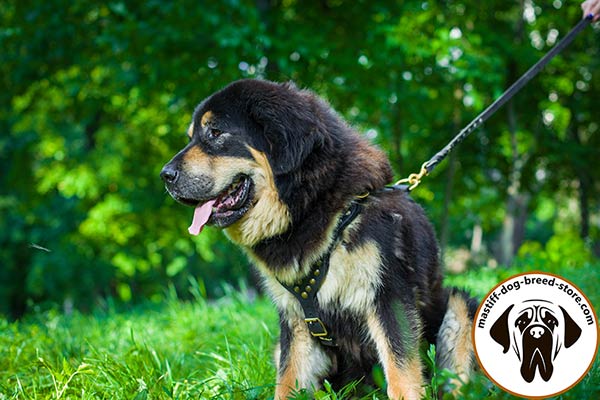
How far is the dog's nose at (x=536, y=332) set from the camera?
2.28 m

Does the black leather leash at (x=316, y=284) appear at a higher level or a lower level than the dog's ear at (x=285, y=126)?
lower

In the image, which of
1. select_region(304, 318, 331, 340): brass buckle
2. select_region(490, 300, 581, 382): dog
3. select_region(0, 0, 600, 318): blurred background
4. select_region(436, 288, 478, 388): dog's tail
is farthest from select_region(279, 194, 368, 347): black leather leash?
select_region(0, 0, 600, 318): blurred background

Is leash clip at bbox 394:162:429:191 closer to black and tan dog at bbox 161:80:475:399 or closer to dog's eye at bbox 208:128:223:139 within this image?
black and tan dog at bbox 161:80:475:399

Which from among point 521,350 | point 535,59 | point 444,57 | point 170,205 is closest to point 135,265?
point 170,205

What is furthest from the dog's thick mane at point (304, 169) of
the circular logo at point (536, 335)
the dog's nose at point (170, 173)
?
the circular logo at point (536, 335)

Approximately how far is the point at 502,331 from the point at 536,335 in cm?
13

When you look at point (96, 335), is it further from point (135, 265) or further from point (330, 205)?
point (135, 265)

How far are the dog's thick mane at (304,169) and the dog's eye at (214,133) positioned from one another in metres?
0.21

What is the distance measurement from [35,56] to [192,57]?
2.87m

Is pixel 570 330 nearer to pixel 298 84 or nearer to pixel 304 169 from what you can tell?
pixel 304 169

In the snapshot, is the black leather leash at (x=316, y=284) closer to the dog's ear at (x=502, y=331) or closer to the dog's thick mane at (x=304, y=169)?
the dog's thick mane at (x=304, y=169)

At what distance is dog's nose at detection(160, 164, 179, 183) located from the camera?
10.0 ft

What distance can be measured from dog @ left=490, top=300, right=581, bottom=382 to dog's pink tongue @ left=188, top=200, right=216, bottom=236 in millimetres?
1544

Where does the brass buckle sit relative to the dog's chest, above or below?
below
